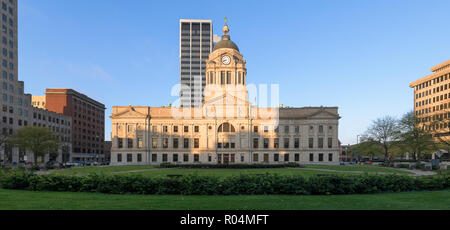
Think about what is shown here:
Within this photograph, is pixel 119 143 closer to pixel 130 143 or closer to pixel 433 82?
pixel 130 143

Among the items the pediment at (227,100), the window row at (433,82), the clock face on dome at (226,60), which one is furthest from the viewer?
the window row at (433,82)

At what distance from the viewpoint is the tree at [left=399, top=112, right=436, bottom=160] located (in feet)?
217

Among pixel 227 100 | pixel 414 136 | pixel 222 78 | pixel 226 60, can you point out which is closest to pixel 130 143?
pixel 227 100

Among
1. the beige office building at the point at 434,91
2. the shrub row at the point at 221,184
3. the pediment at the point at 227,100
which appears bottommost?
the shrub row at the point at 221,184

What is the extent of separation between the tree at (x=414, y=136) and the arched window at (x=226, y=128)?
4169 cm

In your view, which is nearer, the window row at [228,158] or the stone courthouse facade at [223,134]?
the stone courthouse facade at [223,134]

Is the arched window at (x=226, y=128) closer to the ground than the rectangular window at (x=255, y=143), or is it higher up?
higher up

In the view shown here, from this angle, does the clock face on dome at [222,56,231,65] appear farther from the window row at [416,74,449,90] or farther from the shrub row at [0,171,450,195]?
the window row at [416,74,449,90]

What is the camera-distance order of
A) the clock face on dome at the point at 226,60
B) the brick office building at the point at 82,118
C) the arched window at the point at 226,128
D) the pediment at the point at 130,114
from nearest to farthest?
the pediment at the point at 130,114, the arched window at the point at 226,128, the clock face on dome at the point at 226,60, the brick office building at the point at 82,118

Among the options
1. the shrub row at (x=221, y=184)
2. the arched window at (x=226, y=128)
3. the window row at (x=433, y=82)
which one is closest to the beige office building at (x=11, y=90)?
the arched window at (x=226, y=128)

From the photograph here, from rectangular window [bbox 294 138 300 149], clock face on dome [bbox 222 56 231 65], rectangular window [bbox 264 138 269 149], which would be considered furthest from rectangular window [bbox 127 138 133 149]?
rectangular window [bbox 294 138 300 149]

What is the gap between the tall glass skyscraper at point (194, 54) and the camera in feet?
547

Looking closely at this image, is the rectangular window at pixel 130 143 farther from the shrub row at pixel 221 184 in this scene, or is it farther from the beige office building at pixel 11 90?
the shrub row at pixel 221 184
